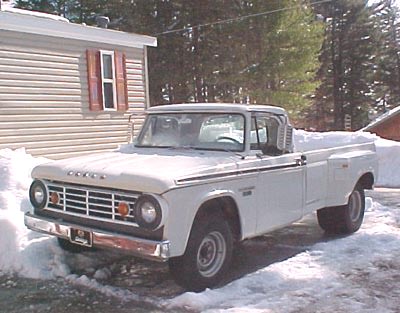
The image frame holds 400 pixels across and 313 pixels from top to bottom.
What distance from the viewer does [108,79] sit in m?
14.2

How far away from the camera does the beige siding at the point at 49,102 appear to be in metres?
11.8

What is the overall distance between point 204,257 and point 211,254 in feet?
0.32

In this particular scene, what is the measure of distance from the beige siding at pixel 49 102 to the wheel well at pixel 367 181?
602 cm

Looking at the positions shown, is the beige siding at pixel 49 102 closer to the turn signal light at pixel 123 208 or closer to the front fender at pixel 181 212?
the turn signal light at pixel 123 208

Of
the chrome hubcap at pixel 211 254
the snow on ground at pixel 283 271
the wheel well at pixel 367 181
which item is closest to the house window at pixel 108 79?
the snow on ground at pixel 283 271

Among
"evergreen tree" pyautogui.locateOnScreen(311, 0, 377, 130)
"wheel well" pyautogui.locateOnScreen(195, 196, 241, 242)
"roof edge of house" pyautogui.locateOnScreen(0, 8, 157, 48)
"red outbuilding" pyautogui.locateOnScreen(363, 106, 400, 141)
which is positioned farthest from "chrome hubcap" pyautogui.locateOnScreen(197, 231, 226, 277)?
"evergreen tree" pyautogui.locateOnScreen(311, 0, 377, 130)

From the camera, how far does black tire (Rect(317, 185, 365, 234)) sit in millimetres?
7453

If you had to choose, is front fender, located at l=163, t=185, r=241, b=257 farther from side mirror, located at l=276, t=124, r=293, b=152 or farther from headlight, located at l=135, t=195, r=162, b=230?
side mirror, located at l=276, t=124, r=293, b=152

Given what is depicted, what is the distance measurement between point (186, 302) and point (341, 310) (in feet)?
4.41

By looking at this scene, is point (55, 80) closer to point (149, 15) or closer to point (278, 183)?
point (278, 183)

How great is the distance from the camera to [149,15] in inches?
1190

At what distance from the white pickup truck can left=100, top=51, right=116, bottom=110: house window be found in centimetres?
770

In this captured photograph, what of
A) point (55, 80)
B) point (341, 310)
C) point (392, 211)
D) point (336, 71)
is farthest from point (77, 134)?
point (336, 71)

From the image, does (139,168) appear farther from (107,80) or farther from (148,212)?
(107,80)
